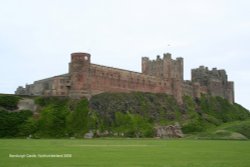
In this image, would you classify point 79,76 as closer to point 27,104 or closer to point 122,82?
point 27,104

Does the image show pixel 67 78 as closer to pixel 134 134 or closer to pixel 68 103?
pixel 68 103

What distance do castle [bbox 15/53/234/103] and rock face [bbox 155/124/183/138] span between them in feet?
52.4

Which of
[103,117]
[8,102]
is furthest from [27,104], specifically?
[103,117]

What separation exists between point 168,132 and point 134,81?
22143 millimetres

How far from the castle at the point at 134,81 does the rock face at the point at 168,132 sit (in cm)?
1597

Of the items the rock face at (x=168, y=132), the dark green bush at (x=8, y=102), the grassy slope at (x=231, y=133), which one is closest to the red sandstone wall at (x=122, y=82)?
the rock face at (x=168, y=132)

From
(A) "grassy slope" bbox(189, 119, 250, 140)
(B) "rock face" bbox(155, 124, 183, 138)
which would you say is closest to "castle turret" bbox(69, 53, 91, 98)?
(B) "rock face" bbox(155, 124, 183, 138)

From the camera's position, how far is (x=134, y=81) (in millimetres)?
104312

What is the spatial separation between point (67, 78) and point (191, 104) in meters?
42.8

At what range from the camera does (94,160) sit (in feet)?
81.2

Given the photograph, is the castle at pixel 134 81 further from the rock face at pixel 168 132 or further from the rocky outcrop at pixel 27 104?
the rock face at pixel 168 132

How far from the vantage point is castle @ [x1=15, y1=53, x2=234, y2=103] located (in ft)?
287

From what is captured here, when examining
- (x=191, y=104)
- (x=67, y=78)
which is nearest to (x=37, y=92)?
(x=67, y=78)

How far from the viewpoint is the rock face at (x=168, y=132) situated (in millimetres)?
84169
